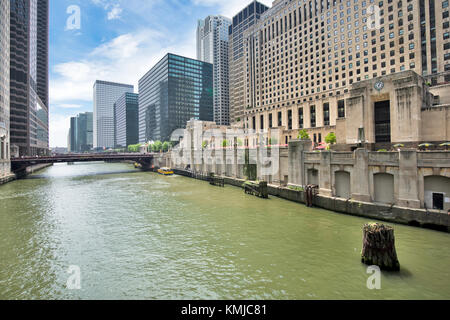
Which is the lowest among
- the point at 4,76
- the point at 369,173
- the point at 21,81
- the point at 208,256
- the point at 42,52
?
the point at 208,256

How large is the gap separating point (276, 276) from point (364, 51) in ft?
333

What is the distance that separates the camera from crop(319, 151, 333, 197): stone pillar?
33.0 metres

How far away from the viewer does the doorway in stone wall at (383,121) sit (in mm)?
39000

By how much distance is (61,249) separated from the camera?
20.7m

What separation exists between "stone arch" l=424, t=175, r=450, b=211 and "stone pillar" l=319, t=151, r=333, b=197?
1043 centimetres

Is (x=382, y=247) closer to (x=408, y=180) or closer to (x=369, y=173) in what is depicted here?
(x=408, y=180)

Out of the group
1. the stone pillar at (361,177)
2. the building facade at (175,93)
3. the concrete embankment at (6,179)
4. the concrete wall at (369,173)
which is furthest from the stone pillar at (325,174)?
the building facade at (175,93)

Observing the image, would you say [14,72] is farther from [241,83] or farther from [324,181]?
[324,181]

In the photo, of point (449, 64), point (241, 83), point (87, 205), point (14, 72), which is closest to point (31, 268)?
point (87, 205)

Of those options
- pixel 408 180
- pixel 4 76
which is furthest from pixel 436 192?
pixel 4 76

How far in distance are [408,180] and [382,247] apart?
1305 centimetres

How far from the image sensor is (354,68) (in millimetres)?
92688

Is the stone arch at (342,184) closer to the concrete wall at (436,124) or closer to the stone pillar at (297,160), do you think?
the stone pillar at (297,160)
